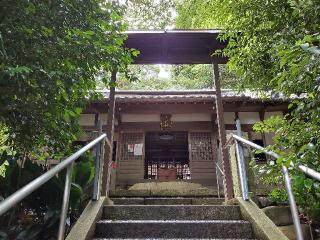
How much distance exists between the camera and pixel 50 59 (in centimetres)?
285

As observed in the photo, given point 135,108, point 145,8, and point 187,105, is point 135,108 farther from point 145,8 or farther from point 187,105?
point 145,8

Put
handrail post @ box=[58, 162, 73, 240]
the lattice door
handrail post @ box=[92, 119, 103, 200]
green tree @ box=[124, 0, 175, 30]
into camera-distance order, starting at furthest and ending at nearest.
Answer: green tree @ box=[124, 0, 175, 30] → the lattice door → handrail post @ box=[92, 119, 103, 200] → handrail post @ box=[58, 162, 73, 240]

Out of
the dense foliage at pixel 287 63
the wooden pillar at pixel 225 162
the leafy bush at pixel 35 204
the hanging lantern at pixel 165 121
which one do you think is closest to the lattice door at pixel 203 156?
the hanging lantern at pixel 165 121

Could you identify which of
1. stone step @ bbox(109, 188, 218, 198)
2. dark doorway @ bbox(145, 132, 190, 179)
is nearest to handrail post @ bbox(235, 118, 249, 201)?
stone step @ bbox(109, 188, 218, 198)

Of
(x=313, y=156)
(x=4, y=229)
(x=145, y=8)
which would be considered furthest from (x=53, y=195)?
(x=145, y=8)

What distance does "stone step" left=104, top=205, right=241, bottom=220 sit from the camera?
3840mm

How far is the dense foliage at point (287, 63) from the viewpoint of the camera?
224cm

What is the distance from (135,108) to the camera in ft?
30.0

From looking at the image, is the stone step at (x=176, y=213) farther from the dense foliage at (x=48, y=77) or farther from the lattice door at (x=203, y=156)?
the lattice door at (x=203, y=156)

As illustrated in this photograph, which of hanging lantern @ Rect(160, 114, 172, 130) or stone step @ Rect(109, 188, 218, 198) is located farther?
hanging lantern @ Rect(160, 114, 172, 130)

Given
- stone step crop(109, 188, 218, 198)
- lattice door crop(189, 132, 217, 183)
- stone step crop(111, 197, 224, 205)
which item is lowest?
stone step crop(111, 197, 224, 205)

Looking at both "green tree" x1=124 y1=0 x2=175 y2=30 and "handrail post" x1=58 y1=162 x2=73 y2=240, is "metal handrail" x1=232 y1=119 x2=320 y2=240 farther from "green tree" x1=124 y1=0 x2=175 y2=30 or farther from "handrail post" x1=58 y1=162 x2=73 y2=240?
"green tree" x1=124 y1=0 x2=175 y2=30

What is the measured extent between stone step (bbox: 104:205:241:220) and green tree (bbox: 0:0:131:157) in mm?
1250

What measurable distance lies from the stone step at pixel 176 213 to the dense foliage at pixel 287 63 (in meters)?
0.95
